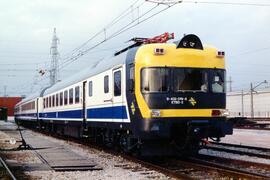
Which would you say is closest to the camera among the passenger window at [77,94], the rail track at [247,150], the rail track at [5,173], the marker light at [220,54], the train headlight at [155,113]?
the rail track at [5,173]

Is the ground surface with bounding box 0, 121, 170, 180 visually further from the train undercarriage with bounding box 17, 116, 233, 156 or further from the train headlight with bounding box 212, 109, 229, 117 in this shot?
the train headlight with bounding box 212, 109, 229, 117

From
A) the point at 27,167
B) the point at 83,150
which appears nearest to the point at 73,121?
the point at 83,150

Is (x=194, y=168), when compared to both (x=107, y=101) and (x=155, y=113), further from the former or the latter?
(x=107, y=101)

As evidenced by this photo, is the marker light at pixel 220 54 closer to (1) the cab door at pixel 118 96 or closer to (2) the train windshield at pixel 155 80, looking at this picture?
(2) the train windshield at pixel 155 80

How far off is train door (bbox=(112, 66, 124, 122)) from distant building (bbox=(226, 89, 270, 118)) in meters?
52.7

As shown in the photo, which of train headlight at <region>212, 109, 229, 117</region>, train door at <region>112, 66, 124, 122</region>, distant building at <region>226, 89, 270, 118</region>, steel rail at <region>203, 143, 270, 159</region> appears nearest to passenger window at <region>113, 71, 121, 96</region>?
train door at <region>112, 66, 124, 122</region>

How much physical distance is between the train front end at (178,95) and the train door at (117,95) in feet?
2.62

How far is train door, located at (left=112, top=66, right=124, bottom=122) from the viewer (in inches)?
563

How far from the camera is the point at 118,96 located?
1461cm

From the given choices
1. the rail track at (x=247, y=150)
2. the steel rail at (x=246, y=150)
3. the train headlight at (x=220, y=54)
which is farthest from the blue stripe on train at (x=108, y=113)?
the rail track at (x=247, y=150)

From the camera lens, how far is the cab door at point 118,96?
14289mm

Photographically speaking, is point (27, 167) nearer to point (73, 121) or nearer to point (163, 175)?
point (163, 175)

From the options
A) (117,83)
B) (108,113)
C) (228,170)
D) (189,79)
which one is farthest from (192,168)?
(108,113)

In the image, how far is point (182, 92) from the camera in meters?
13.0
